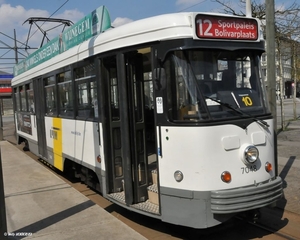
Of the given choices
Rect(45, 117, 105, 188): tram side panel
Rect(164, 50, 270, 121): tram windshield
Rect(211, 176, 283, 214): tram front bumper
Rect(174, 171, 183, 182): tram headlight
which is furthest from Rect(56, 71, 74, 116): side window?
Rect(211, 176, 283, 214): tram front bumper

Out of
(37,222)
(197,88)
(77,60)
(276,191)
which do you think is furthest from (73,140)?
(276,191)

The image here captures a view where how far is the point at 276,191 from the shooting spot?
4.45 meters

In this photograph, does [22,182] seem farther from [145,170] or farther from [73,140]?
[145,170]

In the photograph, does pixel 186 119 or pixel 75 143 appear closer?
pixel 186 119

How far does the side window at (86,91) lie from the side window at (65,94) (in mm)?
406

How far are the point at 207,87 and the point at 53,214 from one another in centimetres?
290

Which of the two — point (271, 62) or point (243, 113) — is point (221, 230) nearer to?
point (243, 113)

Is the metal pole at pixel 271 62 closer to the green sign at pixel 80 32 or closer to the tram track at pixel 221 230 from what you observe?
the tram track at pixel 221 230

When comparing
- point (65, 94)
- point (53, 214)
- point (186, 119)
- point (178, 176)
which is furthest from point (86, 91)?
point (178, 176)

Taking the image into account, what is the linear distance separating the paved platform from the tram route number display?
254cm

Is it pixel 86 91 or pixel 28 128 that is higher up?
pixel 86 91

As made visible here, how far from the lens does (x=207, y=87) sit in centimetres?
431

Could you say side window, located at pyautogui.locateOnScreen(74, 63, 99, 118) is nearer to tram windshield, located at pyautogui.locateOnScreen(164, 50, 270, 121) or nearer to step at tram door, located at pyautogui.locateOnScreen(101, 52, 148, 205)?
step at tram door, located at pyautogui.locateOnScreen(101, 52, 148, 205)

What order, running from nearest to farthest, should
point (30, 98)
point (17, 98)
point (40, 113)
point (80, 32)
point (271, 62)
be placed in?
point (271, 62) → point (80, 32) → point (40, 113) → point (30, 98) → point (17, 98)
